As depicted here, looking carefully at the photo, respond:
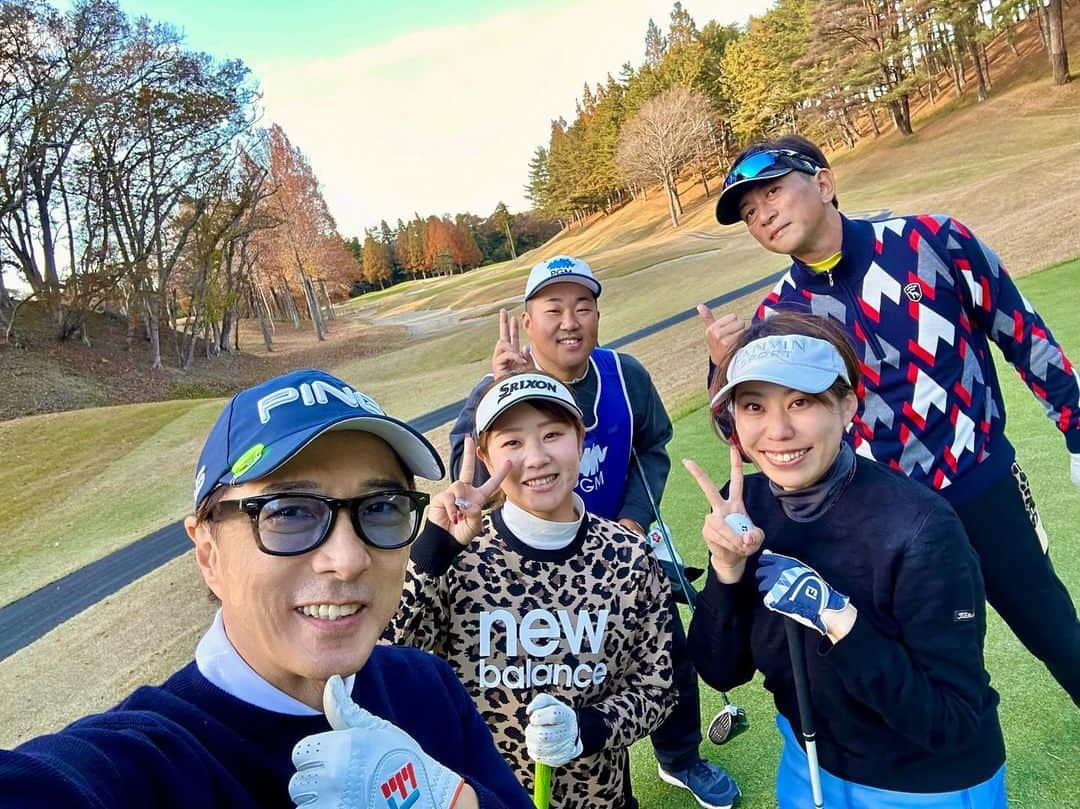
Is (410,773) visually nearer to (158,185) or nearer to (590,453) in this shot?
(590,453)

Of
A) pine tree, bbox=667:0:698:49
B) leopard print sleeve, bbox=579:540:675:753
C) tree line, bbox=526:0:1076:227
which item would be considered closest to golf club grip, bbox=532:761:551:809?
leopard print sleeve, bbox=579:540:675:753

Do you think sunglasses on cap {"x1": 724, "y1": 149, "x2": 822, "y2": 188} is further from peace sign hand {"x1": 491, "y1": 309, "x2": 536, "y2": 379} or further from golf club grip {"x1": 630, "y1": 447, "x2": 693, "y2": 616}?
golf club grip {"x1": 630, "y1": 447, "x2": 693, "y2": 616}

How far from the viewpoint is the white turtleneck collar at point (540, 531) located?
194cm

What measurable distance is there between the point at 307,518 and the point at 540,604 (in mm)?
971

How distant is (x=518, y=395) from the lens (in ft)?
6.44

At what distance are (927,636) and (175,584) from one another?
6479 millimetres

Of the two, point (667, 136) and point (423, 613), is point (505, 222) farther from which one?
point (423, 613)

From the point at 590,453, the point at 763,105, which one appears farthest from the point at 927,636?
the point at 763,105

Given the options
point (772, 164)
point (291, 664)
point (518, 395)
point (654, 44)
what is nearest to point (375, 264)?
point (654, 44)

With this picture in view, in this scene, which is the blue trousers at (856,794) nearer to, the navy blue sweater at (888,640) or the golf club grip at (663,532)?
the navy blue sweater at (888,640)

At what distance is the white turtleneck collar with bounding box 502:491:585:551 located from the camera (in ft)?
6.35

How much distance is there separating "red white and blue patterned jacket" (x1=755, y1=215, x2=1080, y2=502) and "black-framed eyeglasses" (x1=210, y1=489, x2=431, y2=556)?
1.44 m

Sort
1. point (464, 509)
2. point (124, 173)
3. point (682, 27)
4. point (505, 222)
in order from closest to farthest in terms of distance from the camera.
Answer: point (464, 509), point (124, 173), point (682, 27), point (505, 222)

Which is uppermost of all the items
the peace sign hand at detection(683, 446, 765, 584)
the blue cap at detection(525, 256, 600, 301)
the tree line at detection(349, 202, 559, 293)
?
the tree line at detection(349, 202, 559, 293)
